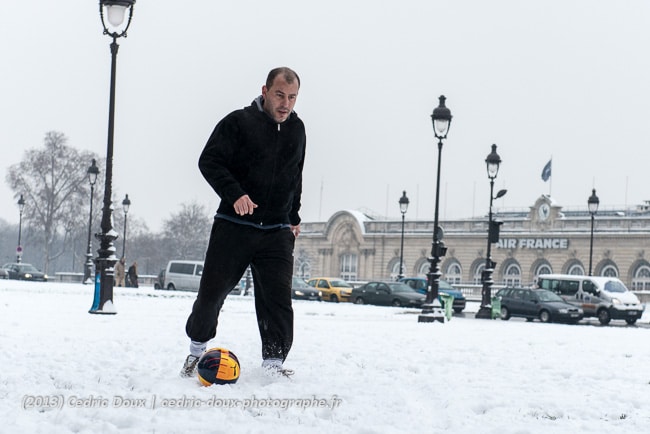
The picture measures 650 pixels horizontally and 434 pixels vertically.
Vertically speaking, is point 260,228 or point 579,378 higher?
point 260,228

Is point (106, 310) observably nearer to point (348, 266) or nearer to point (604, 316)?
point (604, 316)

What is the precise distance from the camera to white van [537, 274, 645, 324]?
32.3 metres

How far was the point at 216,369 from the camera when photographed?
6246 mm

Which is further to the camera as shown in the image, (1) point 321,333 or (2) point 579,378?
(1) point 321,333

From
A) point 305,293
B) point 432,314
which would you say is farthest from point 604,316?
point 305,293

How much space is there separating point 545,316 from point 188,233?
66.5m

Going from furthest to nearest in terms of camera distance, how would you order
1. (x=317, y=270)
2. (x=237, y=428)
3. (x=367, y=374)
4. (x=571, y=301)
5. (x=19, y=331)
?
(x=317, y=270) < (x=571, y=301) < (x=19, y=331) < (x=367, y=374) < (x=237, y=428)

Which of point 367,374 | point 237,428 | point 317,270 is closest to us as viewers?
point 237,428

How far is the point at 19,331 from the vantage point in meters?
10.0

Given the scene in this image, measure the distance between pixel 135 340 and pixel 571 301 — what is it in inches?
1034

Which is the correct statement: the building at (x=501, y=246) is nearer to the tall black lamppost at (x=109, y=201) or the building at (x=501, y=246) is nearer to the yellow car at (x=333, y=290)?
the yellow car at (x=333, y=290)

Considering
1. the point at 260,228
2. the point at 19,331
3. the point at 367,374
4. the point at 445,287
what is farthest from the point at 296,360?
the point at 445,287

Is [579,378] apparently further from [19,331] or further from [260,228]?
[19,331]

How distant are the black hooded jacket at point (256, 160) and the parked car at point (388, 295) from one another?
31065 millimetres
